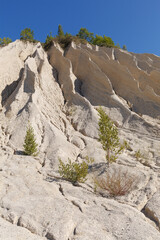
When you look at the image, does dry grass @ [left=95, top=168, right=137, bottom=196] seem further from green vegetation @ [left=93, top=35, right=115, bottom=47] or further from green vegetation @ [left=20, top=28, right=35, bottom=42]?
green vegetation @ [left=93, top=35, right=115, bottom=47]

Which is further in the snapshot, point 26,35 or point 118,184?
point 26,35

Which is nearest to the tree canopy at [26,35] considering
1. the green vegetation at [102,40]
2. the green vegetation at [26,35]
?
the green vegetation at [26,35]

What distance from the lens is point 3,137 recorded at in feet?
29.6

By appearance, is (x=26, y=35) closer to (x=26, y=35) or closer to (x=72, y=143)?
(x=26, y=35)

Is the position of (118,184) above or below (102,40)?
below

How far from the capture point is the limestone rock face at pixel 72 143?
395 centimetres

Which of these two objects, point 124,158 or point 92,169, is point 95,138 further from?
point 92,169

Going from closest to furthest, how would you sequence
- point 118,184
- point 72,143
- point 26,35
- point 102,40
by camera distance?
point 118,184
point 72,143
point 26,35
point 102,40

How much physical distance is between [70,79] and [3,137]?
7.76m

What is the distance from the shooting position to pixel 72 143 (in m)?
9.97

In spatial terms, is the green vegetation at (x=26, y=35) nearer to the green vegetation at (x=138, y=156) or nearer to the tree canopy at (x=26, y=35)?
the tree canopy at (x=26, y=35)

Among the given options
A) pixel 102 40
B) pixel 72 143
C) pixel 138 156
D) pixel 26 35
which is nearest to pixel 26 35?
pixel 26 35

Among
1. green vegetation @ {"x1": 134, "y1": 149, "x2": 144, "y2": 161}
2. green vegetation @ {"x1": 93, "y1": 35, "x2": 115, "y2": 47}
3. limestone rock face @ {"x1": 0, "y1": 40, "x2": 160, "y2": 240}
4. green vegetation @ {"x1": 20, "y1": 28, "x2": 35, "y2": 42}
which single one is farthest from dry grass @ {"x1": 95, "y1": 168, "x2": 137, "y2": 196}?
green vegetation @ {"x1": 93, "y1": 35, "x2": 115, "y2": 47}

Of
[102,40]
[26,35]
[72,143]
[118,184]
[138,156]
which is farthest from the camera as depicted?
[102,40]
